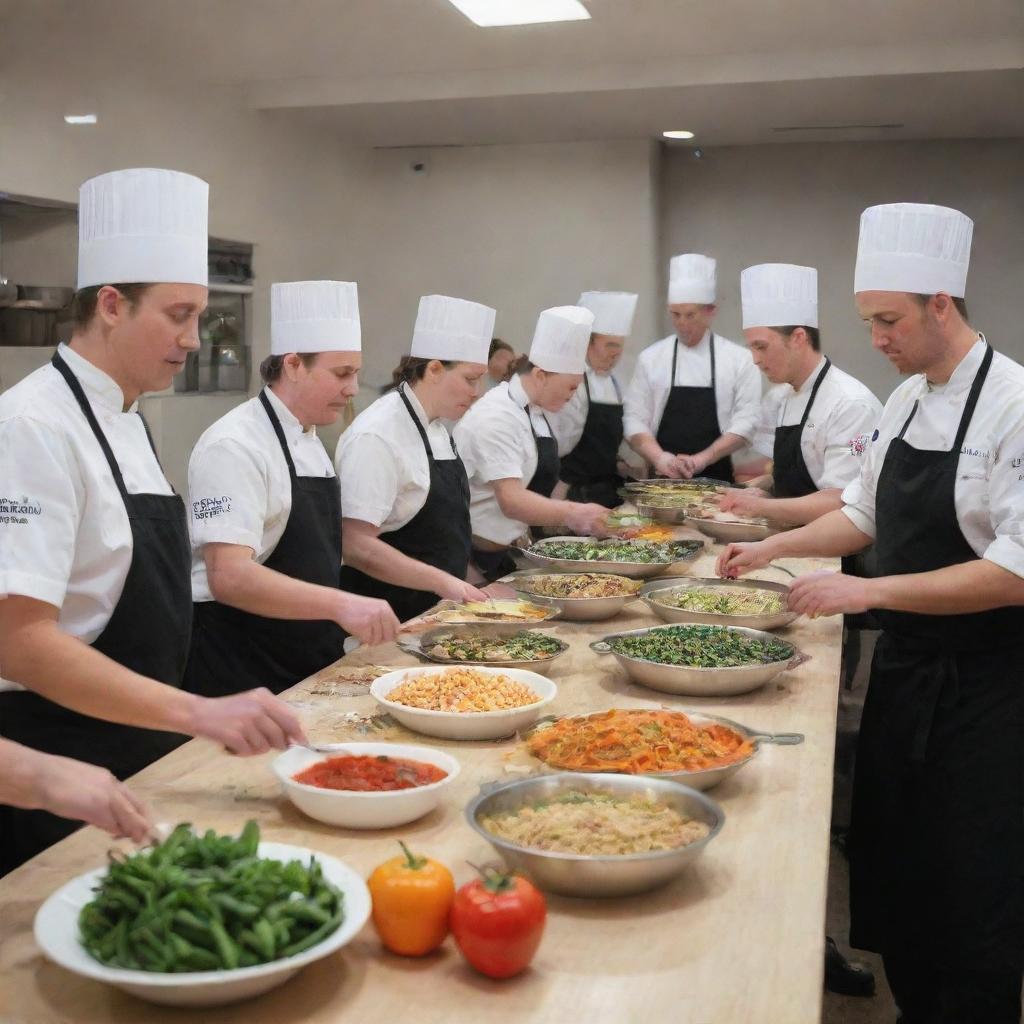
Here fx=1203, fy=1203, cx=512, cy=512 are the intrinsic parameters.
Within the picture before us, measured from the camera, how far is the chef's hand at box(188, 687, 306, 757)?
1784mm

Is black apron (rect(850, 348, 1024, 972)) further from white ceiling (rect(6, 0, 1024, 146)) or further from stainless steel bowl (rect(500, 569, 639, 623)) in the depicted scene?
white ceiling (rect(6, 0, 1024, 146))

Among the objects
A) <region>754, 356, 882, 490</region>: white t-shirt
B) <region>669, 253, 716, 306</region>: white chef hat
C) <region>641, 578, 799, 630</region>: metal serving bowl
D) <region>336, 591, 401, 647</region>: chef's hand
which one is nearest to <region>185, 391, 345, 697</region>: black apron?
<region>336, 591, 401, 647</region>: chef's hand

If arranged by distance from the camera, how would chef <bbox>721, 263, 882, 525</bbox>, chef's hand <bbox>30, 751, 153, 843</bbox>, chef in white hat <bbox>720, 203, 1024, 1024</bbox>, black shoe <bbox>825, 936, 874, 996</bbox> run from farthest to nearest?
1. chef <bbox>721, 263, 882, 525</bbox>
2. black shoe <bbox>825, 936, 874, 996</bbox>
3. chef in white hat <bbox>720, 203, 1024, 1024</bbox>
4. chef's hand <bbox>30, 751, 153, 843</bbox>

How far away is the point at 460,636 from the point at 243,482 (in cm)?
62

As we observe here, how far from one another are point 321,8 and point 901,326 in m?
3.76

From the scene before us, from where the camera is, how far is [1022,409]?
2691mm

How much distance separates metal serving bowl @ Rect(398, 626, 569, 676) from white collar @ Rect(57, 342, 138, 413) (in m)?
0.89

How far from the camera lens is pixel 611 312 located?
22.8 feet

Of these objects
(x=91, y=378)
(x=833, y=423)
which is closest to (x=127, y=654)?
(x=91, y=378)

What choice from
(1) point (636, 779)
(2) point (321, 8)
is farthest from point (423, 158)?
(1) point (636, 779)

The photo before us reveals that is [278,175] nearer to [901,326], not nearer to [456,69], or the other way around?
[456,69]

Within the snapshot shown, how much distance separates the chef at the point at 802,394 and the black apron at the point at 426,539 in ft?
4.41

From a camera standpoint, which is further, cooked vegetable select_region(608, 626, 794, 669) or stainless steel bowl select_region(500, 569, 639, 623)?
stainless steel bowl select_region(500, 569, 639, 623)

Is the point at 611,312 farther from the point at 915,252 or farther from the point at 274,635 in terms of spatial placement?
the point at 274,635
